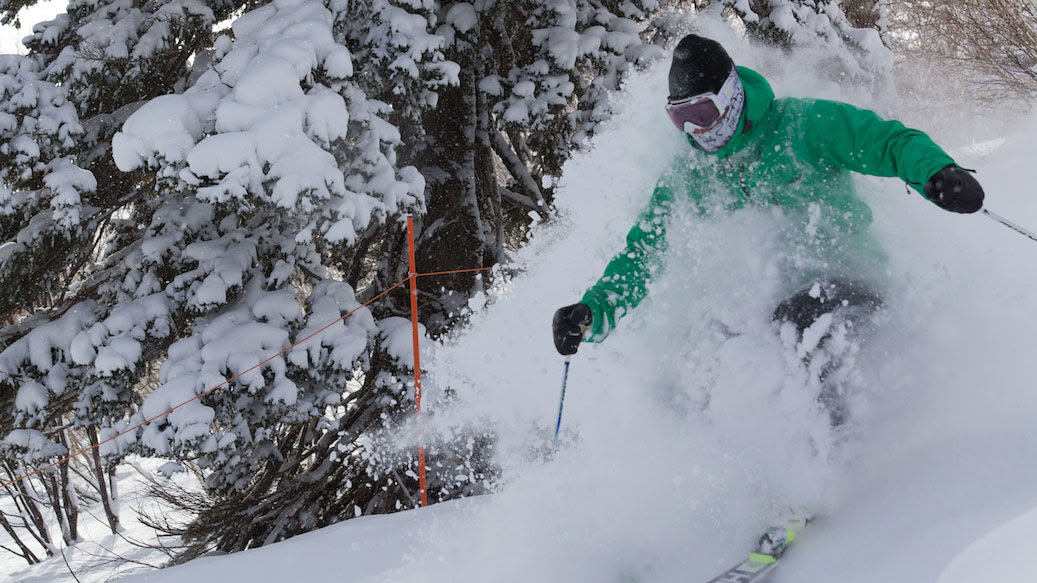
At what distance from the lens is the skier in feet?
8.96

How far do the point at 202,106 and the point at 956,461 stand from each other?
3879 millimetres

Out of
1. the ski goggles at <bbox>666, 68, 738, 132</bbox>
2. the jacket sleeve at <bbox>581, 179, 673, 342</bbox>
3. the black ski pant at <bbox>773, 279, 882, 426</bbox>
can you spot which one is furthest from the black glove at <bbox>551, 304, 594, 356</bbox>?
the ski goggles at <bbox>666, 68, 738, 132</bbox>

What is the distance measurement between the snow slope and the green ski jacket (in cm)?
11

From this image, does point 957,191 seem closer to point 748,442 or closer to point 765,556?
point 748,442

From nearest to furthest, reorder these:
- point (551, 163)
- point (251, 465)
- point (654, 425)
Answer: point (654, 425), point (251, 465), point (551, 163)

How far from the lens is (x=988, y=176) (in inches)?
217

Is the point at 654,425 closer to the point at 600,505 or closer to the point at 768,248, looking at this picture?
the point at 600,505

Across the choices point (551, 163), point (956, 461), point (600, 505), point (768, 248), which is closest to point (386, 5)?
point (551, 163)

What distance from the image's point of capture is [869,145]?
2658mm

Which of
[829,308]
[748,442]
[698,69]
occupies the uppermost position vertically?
[698,69]

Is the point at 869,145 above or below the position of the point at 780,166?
above

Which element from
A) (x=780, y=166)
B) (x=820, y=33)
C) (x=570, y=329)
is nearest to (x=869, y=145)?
(x=780, y=166)

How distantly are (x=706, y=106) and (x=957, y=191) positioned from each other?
0.86m

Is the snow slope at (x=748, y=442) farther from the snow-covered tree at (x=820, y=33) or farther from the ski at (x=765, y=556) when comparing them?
the snow-covered tree at (x=820, y=33)
